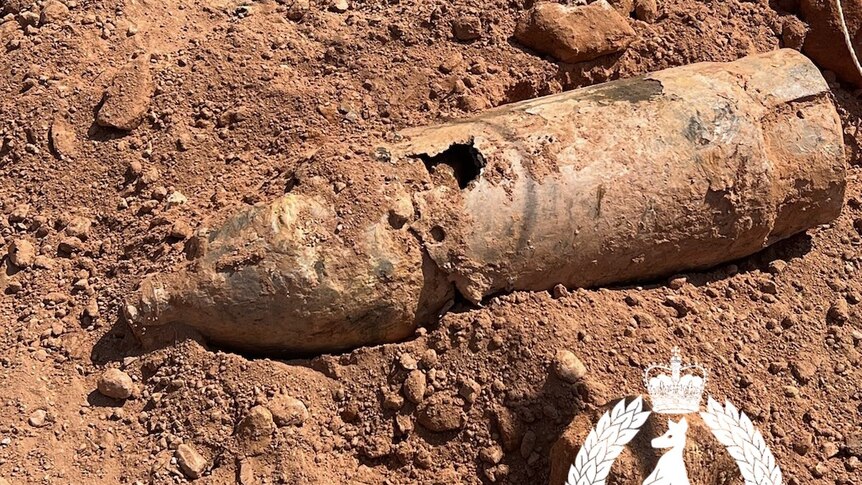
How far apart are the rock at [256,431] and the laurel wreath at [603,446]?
0.93 m

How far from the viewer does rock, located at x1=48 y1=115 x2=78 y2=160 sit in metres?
3.29

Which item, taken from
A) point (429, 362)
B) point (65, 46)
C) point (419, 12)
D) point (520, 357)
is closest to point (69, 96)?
point (65, 46)

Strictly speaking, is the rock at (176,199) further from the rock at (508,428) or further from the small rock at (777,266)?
the small rock at (777,266)

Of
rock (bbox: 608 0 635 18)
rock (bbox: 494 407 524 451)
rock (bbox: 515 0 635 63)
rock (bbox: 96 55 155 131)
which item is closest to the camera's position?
rock (bbox: 494 407 524 451)

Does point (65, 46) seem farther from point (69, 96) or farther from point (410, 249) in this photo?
point (410, 249)

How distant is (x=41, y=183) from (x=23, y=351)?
2.33 ft

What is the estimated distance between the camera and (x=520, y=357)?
2752mm

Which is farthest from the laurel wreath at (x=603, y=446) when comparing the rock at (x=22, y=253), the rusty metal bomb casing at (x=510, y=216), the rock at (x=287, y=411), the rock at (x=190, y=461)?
the rock at (x=22, y=253)

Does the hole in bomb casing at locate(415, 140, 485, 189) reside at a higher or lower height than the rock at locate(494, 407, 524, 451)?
higher

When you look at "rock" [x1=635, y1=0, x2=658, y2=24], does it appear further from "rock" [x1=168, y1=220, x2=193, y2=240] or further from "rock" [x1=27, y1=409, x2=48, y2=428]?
"rock" [x1=27, y1=409, x2=48, y2=428]

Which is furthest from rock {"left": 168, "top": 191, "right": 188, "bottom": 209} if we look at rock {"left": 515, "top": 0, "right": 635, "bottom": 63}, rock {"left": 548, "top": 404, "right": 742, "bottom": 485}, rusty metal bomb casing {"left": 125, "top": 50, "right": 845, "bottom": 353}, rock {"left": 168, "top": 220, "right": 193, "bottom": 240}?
rock {"left": 548, "top": 404, "right": 742, "bottom": 485}

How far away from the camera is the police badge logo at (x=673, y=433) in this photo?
2.46 meters

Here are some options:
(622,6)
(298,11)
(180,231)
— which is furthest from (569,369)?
(298,11)

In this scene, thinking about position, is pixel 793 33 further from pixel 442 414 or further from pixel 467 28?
pixel 442 414
